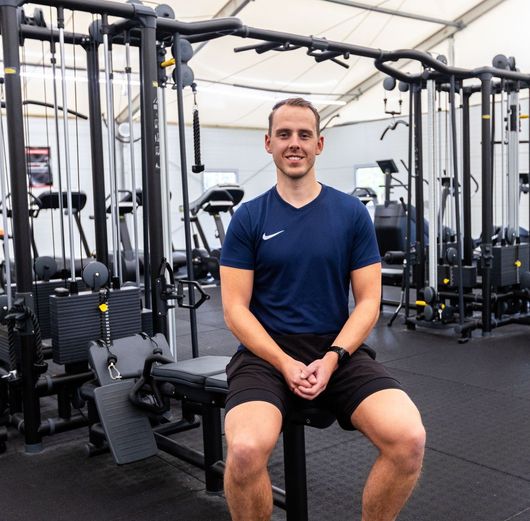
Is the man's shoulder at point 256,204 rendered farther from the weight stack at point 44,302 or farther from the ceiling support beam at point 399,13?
the ceiling support beam at point 399,13

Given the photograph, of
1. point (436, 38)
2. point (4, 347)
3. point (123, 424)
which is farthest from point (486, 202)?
point (436, 38)

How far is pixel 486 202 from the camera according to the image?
4617 mm

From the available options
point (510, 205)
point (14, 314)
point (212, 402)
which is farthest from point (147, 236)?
point (510, 205)

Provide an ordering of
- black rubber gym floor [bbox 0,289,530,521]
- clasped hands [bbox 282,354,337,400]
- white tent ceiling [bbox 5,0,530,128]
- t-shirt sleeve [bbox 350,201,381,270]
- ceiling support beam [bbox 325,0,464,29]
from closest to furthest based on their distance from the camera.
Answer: clasped hands [bbox 282,354,337,400], t-shirt sleeve [bbox 350,201,381,270], black rubber gym floor [bbox 0,289,530,521], white tent ceiling [bbox 5,0,530,128], ceiling support beam [bbox 325,0,464,29]

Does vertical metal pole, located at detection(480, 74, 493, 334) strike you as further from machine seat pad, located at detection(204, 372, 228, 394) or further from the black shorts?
machine seat pad, located at detection(204, 372, 228, 394)

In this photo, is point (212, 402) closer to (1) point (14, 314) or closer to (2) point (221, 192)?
(1) point (14, 314)

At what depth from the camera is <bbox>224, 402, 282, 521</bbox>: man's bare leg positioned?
1454 millimetres

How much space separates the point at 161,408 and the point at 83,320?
64cm

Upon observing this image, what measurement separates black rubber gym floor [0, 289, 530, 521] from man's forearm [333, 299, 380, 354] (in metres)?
0.62

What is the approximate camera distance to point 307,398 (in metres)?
1.60

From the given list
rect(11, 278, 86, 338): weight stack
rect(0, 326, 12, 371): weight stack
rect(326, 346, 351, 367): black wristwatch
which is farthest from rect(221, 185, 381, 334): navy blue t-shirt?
rect(11, 278, 86, 338): weight stack

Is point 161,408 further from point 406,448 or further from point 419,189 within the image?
point 419,189

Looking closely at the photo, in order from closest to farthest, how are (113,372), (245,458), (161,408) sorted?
(245,458) < (161,408) < (113,372)

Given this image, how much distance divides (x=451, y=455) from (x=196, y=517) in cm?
106
